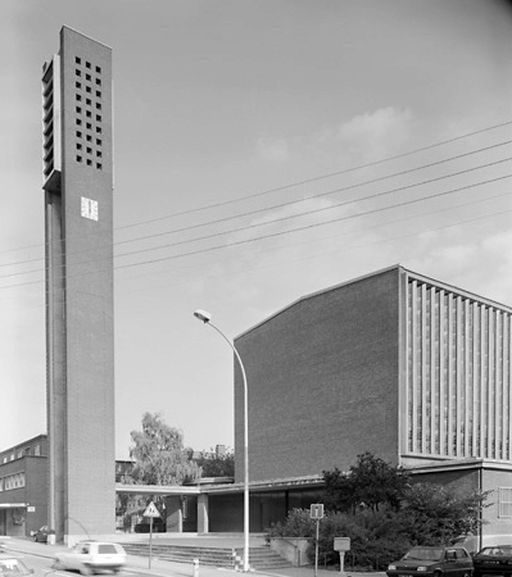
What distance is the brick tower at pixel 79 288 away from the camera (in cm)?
2558

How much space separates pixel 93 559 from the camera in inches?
552

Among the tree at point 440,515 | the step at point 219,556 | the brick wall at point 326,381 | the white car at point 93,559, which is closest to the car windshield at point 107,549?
the white car at point 93,559

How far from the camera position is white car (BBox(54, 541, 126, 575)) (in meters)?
14.0

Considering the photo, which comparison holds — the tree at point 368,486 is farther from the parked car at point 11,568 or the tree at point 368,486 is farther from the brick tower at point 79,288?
the parked car at point 11,568

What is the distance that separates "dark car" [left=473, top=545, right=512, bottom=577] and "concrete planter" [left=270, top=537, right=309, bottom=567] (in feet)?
12.5

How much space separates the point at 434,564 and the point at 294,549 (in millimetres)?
4698

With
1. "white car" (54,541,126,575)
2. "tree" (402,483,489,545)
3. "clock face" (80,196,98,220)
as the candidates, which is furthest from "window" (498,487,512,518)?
"clock face" (80,196,98,220)

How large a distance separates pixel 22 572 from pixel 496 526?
1292 cm

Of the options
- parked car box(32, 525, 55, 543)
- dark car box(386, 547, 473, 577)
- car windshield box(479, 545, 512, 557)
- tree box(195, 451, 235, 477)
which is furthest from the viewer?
tree box(195, 451, 235, 477)

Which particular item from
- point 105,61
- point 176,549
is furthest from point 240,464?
point 105,61

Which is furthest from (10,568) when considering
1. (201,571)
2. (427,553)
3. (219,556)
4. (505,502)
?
(505,502)

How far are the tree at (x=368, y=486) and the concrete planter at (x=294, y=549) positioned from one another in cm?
169

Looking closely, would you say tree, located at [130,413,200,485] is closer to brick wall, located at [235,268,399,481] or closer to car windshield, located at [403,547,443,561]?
brick wall, located at [235,268,399,481]

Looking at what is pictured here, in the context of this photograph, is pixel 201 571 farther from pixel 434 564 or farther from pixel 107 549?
pixel 434 564
